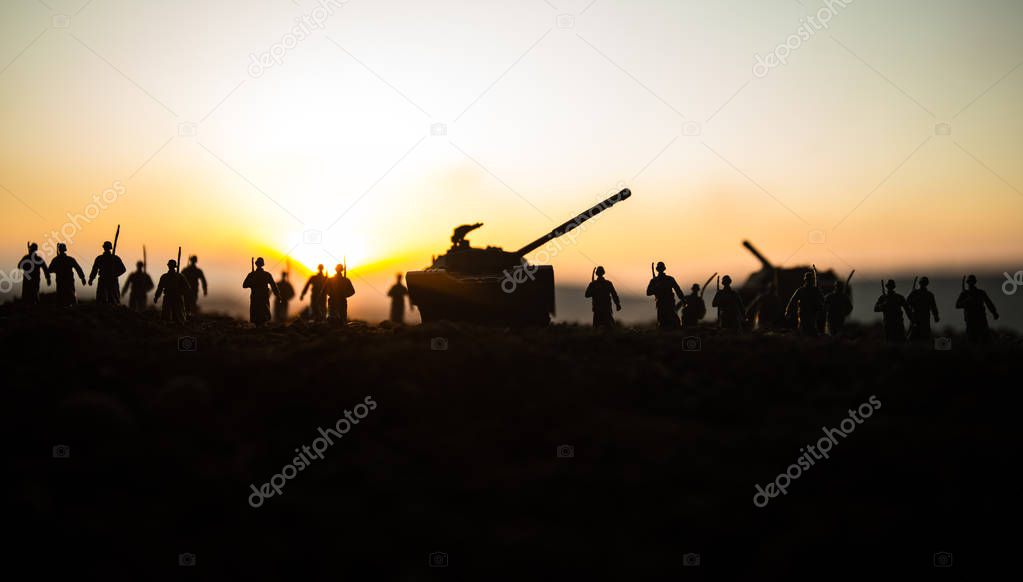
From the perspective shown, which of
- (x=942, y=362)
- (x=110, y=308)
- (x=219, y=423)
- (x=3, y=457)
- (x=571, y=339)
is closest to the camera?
(x=3, y=457)

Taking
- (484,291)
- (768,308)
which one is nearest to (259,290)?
(484,291)

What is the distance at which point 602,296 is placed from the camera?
83.1ft

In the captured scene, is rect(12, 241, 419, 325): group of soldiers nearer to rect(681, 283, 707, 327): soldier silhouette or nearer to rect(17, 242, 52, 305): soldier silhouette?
rect(17, 242, 52, 305): soldier silhouette

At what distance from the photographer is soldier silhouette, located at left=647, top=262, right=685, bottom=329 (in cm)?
2553

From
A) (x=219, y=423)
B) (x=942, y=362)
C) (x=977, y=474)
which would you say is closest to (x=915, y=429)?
(x=977, y=474)

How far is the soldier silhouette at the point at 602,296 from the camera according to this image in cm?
2530

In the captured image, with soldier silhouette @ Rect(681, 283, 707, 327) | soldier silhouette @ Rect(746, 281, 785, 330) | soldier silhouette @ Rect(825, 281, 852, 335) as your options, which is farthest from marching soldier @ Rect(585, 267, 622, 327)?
soldier silhouette @ Rect(746, 281, 785, 330)

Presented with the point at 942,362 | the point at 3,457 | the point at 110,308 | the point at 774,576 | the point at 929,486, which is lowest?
the point at 774,576

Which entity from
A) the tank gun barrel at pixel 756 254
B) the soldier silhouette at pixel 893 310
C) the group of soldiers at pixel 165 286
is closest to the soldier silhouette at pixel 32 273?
the group of soldiers at pixel 165 286

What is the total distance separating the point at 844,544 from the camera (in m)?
11.4

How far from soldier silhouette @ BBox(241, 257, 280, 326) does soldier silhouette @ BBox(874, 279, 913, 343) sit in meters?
19.0

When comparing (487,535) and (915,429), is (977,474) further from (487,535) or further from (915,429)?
(487,535)

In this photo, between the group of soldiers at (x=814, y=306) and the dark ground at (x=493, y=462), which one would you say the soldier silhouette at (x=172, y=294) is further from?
the group of soldiers at (x=814, y=306)

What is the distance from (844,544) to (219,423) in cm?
1024
